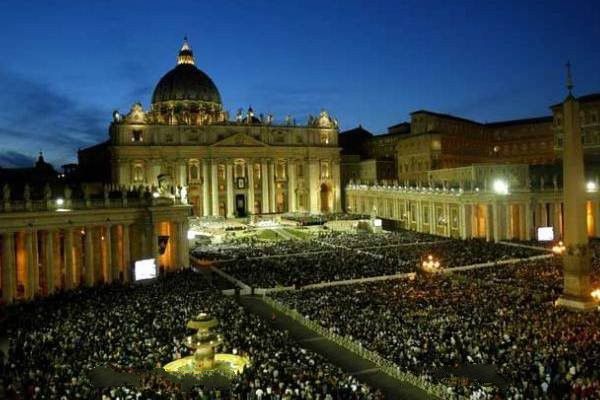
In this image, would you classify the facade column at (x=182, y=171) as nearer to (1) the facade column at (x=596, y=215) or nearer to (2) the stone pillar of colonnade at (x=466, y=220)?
(2) the stone pillar of colonnade at (x=466, y=220)

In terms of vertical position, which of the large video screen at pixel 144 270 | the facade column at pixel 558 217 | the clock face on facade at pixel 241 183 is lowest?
the large video screen at pixel 144 270

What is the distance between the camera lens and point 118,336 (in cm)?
2383

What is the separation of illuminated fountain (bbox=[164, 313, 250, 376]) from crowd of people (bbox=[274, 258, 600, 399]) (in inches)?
226

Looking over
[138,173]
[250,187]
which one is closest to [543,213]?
[250,187]

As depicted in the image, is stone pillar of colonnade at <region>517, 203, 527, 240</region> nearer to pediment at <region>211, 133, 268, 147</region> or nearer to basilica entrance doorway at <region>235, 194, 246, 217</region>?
pediment at <region>211, 133, 268, 147</region>

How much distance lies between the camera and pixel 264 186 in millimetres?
97688

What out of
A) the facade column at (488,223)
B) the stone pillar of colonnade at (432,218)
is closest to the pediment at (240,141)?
the stone pillar of colonnade at (432,218)

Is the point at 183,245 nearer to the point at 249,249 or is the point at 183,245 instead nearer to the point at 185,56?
the point at 249,249

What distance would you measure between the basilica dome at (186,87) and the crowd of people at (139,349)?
71.3 m

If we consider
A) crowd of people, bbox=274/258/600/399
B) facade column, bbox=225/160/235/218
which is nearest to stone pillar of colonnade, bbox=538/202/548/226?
crowd of people, bbox=274/258/600/399

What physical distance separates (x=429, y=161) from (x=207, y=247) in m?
43.2

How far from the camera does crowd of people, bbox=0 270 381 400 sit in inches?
715

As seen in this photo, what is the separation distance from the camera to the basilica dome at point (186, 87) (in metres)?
101

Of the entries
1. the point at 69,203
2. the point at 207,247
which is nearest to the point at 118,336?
the point at 69,203
